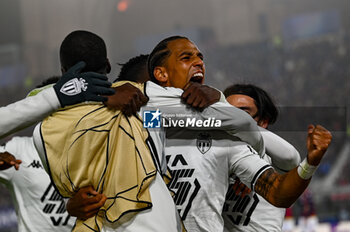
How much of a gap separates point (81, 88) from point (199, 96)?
36 cm

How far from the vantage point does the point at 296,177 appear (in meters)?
1.72

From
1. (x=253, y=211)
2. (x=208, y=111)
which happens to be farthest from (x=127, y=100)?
(x=253, y=211)

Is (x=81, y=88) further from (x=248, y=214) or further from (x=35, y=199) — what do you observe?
(x=35, y=199)

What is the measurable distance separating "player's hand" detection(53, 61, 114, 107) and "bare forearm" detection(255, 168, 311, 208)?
554mm

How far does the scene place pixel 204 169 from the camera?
2.00 meters

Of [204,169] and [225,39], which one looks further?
[225,39]

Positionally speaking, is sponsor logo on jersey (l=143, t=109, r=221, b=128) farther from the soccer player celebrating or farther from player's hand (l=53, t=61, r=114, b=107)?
the soccer player celebrating

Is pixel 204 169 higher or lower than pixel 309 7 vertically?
higher

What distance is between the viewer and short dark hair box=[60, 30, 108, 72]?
6.00 ft

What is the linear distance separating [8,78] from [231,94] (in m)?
15.4

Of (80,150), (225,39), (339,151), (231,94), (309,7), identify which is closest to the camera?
(80,150)

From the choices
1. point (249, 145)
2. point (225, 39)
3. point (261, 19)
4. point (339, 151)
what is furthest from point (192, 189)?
point (261, 19)

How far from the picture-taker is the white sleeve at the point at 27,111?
68.5 inches

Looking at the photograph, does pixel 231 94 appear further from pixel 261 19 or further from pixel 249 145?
pixel 261 19
